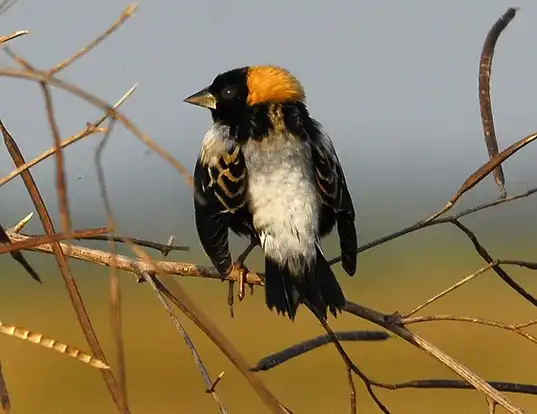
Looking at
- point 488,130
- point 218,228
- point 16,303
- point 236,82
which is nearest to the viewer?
point 488,130

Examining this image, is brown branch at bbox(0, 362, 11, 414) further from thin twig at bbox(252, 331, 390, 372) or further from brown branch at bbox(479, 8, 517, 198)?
brown branch at bbox(479, 8, 517, 198)

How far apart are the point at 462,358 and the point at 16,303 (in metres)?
5.93

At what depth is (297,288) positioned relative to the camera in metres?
2.37

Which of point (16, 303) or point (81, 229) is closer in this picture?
point (81, 229)

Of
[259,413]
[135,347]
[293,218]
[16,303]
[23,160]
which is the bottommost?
[23,160]

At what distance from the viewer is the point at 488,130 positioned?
1640 mm

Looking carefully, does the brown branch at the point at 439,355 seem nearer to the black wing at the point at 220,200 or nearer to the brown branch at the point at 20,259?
the brown branch at the point at 20,259

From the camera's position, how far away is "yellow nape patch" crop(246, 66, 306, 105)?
2.99 metres

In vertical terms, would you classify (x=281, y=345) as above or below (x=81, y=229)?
above

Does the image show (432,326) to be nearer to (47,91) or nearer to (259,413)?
(259,413)

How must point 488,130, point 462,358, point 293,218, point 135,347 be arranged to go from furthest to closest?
point 135,347
point 462,358
point 293,218
point 488,130

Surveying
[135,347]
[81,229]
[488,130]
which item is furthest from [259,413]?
[81,229]

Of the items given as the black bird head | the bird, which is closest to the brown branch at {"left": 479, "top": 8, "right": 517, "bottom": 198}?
the bird

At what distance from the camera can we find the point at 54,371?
31.6ft
